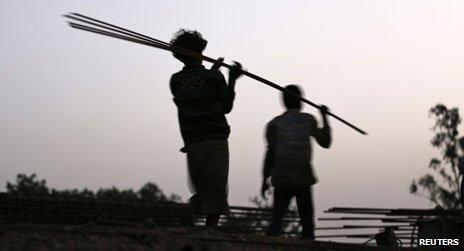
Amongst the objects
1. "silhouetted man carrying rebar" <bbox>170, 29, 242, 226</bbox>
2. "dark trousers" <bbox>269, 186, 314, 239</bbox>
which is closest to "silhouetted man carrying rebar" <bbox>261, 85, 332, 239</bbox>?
"dark trousers" <bbox>269, 186, 314, 239</bbox>

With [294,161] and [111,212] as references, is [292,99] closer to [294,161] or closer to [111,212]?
[294,161]

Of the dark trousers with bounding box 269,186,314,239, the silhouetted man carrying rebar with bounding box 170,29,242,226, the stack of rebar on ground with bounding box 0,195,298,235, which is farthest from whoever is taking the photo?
the stack of rebar on ground with bounding box 0,195,298,235

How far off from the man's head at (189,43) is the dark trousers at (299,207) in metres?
1.11

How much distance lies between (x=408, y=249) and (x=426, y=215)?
93 centimetres

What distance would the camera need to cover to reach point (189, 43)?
5.36m

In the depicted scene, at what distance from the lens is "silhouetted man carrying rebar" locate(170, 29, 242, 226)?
17.1ft

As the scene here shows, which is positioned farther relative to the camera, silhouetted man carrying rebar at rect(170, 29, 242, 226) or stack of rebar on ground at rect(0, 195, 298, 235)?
stack of rebar on ground at rect(0, 195, 298, 235)

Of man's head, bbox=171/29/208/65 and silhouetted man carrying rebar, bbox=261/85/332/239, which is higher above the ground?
man's head, bbox=171/29/208/65

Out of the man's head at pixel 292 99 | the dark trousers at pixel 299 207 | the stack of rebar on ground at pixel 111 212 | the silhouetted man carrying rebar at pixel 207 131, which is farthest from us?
the stack of rebar on ground at pixel 111 212

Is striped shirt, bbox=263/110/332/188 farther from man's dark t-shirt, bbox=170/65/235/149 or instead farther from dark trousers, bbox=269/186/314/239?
man's dark t-shirt, bbox=170/65/235/149

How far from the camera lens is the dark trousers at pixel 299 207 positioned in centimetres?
564

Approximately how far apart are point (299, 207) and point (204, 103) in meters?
1.04

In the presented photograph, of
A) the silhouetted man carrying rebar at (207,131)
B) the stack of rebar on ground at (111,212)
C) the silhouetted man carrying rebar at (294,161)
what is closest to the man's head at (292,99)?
the silhouetted man carrying rebar at (294,161)

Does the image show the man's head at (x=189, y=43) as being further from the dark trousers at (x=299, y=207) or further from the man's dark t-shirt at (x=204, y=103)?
the dark trousers at (x=299, y=207)
